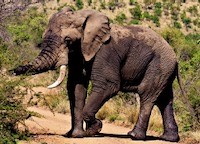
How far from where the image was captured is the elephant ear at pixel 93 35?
390 inches

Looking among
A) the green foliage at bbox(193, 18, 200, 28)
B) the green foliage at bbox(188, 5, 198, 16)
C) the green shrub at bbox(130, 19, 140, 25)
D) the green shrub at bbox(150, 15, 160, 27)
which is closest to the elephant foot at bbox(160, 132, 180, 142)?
the green shrub at bbox(130, 19, 140, 25)

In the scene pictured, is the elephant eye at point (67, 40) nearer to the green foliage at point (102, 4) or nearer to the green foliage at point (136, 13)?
the green foliage at point (136, 13)

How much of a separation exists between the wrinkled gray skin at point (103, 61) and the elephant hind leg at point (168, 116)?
2 cm

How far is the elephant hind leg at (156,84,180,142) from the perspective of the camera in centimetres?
1081

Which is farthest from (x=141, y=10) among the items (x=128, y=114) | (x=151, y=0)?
(x=128, y=114)

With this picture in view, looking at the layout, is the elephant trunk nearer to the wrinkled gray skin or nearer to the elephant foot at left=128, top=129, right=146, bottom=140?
the wrinkled gray skin

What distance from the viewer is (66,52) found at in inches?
376

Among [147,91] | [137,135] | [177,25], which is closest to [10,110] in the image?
[137,135]

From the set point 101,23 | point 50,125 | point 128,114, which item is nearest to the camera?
point 101,23

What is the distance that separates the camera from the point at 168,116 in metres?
10.9

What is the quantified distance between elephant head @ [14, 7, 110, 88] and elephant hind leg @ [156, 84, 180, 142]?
5.73 ft

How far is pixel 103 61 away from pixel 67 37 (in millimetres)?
750

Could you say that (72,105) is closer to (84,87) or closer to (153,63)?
(84,87)

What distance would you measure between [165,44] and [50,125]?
2988 mm
